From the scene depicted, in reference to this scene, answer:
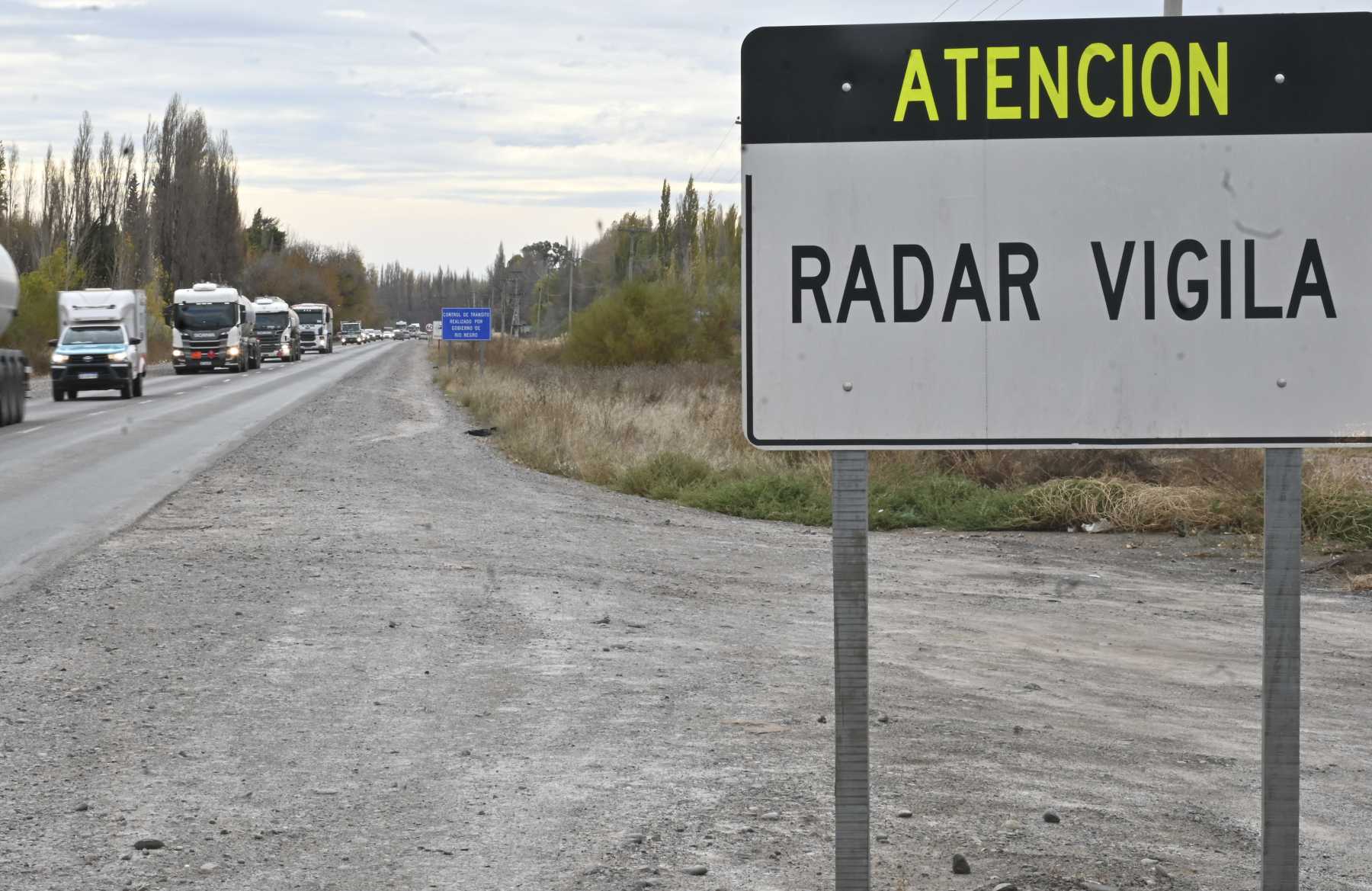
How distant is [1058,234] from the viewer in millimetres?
2814

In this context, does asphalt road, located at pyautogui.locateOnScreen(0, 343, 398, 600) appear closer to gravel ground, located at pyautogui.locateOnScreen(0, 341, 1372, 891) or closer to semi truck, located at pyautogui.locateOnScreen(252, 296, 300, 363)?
gravel ground, located at pyautogui.locateOnScreen(0, 341, 1372, 891)

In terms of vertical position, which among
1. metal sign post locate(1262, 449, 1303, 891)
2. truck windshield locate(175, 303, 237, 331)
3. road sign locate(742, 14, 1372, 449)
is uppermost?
truck windshield locate(175, 303, 237, 331)

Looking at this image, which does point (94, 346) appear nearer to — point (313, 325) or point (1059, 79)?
point (1059, 79)

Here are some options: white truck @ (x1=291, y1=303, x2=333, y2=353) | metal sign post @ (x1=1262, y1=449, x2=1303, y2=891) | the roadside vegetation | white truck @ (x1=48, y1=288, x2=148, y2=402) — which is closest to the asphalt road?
white truck @ (x1=48, y1=288, x2=148, y2=402)

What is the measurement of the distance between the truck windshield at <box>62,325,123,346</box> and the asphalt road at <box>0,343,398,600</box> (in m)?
1.54

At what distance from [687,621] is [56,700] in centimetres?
386

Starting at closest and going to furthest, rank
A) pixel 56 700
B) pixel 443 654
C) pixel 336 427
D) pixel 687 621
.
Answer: pixel 56 700 → pixel 443 654 → pixel 687 621 → pixel 336 427

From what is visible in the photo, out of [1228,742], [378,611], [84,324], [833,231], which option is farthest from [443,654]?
Result: [84,324]

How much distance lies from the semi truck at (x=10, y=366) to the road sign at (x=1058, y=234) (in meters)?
29.5

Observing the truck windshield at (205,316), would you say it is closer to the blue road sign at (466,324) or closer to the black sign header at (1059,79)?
the blue road sign at (466,324)

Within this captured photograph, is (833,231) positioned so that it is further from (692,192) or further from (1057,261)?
(692,192)

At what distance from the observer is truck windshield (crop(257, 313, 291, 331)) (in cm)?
7556

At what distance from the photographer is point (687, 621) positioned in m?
9.52

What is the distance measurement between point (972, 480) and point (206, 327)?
151ft
